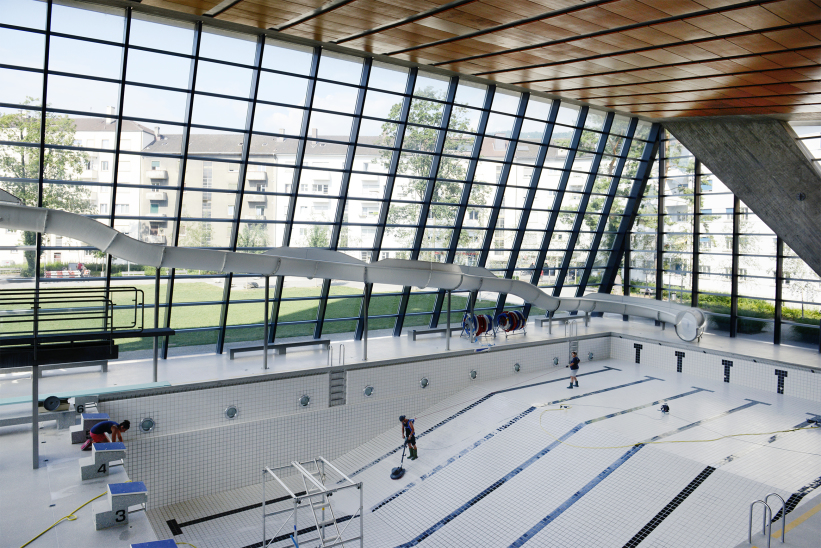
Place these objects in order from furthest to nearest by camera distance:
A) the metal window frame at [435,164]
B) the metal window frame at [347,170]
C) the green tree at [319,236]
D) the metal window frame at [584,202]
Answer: the metal window frame at [584,202] → the metal window frame at [435,164] → the green tree at [319,236] → the metal window frame at [347,170]

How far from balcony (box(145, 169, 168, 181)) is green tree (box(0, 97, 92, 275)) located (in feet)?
4.31

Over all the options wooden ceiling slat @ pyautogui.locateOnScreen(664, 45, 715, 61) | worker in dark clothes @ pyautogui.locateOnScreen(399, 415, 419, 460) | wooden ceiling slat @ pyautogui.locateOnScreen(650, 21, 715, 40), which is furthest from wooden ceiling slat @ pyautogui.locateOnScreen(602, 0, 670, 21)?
worker in dark clothes @ pyautogui.locateOnScreen(399, 415, 419, 460)

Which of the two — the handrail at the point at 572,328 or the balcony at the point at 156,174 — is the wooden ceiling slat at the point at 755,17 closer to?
the handrail at the point at 572,328

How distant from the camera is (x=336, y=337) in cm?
1717

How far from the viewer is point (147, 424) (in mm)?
11172

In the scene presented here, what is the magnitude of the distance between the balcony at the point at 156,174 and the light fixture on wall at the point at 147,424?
5523 mm

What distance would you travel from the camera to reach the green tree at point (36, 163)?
1132 centimetres

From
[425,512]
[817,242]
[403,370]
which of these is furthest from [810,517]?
[817,242]

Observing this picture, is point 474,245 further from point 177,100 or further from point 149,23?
point 149,23

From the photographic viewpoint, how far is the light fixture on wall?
36.5 ft

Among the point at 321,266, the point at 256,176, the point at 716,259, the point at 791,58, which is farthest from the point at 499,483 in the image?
the point at 716,259

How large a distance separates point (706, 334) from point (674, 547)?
13.2 meters

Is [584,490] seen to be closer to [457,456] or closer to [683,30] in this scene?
[457,456]

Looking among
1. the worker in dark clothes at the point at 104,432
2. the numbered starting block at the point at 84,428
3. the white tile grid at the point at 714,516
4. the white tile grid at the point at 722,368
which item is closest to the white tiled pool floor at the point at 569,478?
the white tile grid at the point at 714,516
